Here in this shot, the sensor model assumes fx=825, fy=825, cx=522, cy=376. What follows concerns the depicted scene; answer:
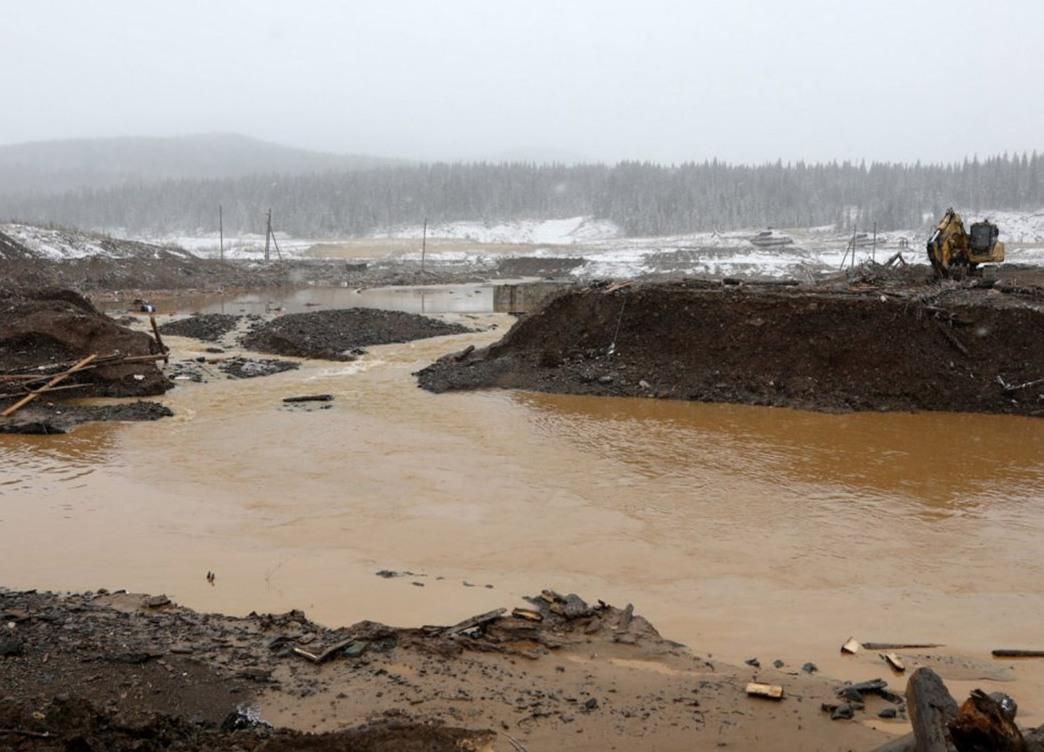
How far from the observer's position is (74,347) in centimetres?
1747

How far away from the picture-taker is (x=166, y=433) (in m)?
14.2

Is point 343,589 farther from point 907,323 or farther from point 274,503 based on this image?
point 907,323

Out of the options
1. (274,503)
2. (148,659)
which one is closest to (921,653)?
(148,659)

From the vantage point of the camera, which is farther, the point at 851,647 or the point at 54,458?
the point at 54,458

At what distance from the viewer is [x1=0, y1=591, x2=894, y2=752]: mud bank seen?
4395 mm

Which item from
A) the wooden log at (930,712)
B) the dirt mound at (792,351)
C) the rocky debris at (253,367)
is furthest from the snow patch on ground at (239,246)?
the wooden log at (930,712)

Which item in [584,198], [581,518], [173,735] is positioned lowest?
[581,518]

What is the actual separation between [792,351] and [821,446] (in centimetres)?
381

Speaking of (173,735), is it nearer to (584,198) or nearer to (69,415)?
(69,415)

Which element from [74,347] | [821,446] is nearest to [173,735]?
[821,446]

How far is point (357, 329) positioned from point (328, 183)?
113397 mm

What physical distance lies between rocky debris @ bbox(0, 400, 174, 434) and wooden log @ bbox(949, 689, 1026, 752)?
46.5 ft

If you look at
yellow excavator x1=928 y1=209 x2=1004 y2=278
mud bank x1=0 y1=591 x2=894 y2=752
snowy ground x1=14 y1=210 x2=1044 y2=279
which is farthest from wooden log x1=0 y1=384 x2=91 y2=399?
snowy ground x1=14 y1=210 x2=1044 y2=279

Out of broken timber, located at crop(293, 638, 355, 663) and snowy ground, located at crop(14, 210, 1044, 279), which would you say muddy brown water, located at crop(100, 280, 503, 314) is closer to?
snowy ground, located at crop(14, 210, 1044, 279)
